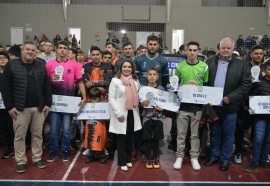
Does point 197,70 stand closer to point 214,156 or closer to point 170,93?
point 170,93

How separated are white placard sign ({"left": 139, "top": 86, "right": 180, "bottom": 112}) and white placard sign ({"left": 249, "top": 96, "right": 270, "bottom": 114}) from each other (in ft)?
3.86

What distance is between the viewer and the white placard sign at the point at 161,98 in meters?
4.58

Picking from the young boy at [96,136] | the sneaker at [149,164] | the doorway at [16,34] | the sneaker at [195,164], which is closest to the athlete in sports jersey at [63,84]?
the young boy at [96,136]

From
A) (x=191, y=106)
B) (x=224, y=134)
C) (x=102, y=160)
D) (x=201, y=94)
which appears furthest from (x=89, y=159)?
(x=224, y=134)

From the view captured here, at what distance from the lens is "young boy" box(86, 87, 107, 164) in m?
Result: 4.78

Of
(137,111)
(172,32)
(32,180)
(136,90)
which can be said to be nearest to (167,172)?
(137,111)

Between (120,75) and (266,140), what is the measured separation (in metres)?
2.64

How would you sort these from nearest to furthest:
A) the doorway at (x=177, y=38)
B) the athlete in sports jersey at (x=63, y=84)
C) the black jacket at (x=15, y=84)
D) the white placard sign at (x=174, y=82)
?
1. the black jacket at (x=15, y=84)
2. the white placard sign at (x=174, y=82)
3. the athlete in sports jersey at (x=63, y=84)
4. the doorway at (x=177, y=38)

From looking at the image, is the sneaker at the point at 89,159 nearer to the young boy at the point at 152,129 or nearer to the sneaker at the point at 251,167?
the young boy at the point at 152,129

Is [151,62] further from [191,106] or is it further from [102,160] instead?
[102,160]

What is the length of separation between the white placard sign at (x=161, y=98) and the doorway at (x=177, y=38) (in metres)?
16.2

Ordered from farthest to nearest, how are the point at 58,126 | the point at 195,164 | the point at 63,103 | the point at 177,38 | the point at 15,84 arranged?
the point at 177,38 < the point at 58,126 < the point at 63,103 < the point at 195,164 < the point at 15,84

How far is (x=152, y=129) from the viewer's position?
15.4 ft

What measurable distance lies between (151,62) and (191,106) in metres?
1.06
